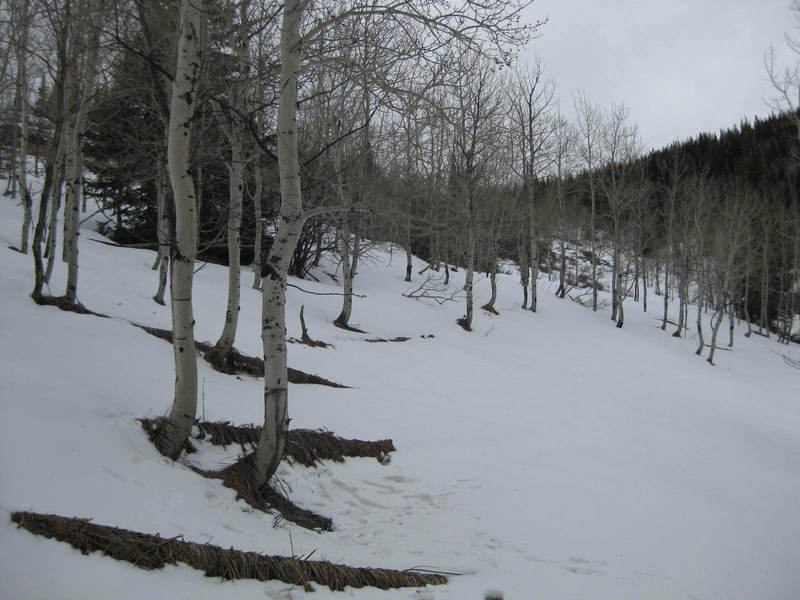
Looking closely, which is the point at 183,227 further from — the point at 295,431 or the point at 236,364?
the point at 236,364

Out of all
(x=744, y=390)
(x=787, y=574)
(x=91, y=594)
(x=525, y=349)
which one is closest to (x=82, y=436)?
(x=91, y=594)

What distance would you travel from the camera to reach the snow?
307 cm

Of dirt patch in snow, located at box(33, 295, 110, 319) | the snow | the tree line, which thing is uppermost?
the tree line

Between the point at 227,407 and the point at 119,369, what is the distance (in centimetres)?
127

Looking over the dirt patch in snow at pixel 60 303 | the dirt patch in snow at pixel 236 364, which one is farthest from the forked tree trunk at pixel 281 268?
the dirt patch in snow at pixel 60 303

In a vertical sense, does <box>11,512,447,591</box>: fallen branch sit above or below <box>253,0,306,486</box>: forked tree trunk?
below

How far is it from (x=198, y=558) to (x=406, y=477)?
129 inches

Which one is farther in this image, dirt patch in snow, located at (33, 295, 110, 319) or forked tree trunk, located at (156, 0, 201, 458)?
dirt patch in snow, located at (33, 295, 110, 319)

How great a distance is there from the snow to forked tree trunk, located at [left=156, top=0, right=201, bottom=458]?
1.10ft

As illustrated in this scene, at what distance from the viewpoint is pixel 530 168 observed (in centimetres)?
2389

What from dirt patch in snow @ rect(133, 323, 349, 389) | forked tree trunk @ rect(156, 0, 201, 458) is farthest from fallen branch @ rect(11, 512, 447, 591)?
dirt patch in snow @ rect(133, 323, 349, 389)

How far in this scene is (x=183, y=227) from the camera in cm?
424

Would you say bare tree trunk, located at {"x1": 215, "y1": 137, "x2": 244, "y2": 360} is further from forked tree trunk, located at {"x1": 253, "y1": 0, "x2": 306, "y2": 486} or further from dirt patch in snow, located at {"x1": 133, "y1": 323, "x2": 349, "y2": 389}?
forked tree trunk, located at {"x1": 253, "y1": 0, "x2": 306, "y2": 486}

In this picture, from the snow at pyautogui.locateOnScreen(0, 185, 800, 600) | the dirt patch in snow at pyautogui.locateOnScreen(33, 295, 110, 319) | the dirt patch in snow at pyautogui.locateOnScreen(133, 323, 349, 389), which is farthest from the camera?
the dirt patch in snow at pyautogui.locateOnScreen(133, 323, 349, 389)
